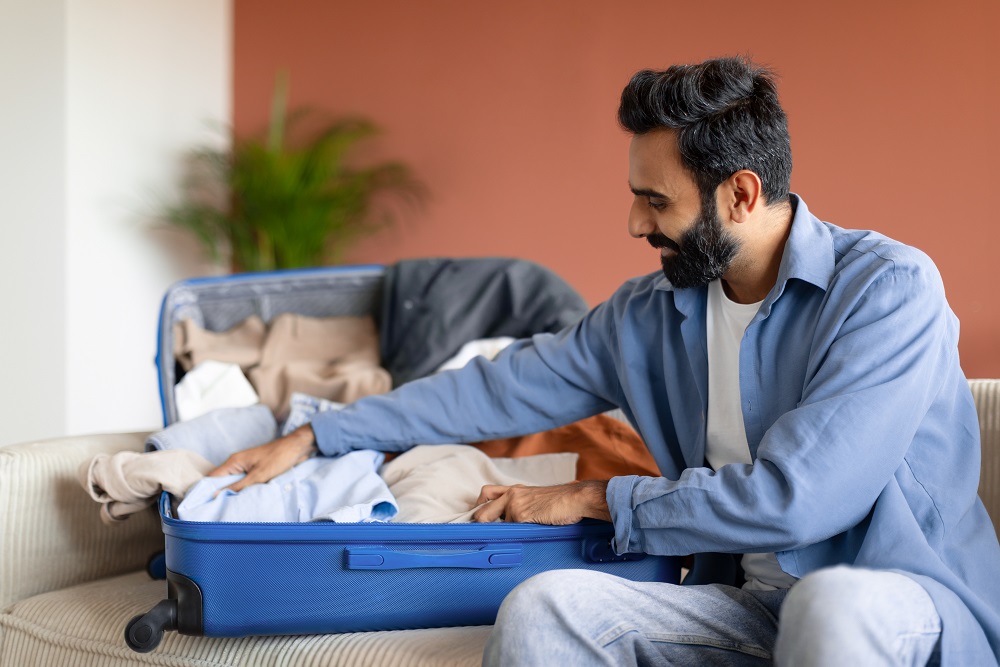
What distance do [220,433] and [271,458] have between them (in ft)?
0.58

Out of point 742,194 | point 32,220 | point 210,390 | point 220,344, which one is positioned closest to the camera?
point 742,194

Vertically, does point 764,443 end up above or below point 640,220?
below

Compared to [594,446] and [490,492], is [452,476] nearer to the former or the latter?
[490,492]

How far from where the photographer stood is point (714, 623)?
1.25 m

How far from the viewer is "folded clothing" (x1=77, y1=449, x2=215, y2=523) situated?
1.51m

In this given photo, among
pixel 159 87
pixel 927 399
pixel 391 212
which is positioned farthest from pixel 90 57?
pixel 927 399

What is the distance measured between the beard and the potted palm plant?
2.24 meters

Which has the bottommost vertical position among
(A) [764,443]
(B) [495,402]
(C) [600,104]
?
(B) [495,402]

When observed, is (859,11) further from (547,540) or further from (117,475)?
(117,475)

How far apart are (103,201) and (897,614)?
9.80ft

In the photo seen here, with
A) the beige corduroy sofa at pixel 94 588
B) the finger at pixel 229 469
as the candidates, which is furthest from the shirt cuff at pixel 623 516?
the finger at pixel 229 469

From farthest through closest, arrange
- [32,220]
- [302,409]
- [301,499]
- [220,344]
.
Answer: [32,220] → [220,344] → [302,409] → [301,499]

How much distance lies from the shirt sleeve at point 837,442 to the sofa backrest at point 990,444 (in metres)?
0.37

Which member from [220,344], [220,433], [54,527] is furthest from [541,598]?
[220,344]
